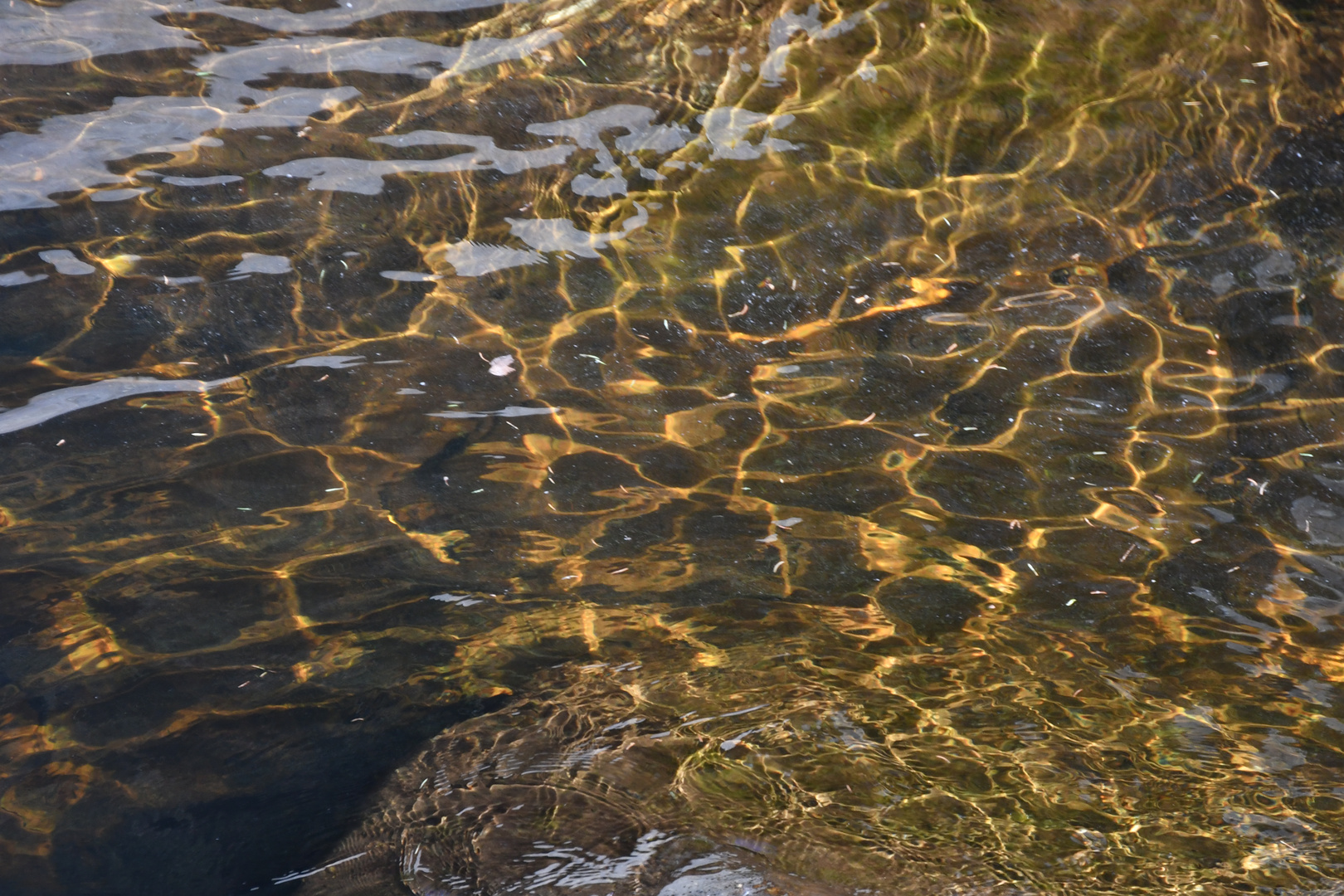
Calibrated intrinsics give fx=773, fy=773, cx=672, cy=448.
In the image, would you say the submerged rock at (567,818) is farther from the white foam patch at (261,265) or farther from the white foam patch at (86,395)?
the white foam patch at (261,265)

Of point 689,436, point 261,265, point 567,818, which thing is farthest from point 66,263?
point 567,818

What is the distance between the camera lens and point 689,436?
3889 millimetres

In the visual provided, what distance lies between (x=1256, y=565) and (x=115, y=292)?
5.50 meters

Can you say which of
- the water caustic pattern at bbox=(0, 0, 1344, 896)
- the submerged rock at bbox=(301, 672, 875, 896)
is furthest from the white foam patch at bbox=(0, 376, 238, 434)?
the submerged rock at bbox=(301, 672, 875, 896)


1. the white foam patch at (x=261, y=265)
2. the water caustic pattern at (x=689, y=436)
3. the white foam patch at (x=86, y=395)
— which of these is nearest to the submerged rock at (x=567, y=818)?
the water caustic pattern at (x=689, y=436)

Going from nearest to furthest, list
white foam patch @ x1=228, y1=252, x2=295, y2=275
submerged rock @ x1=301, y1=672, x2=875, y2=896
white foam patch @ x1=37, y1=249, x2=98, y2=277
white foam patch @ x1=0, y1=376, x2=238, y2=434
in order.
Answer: white foam patch @ x1=37, y1=249, x2=98, y2=277 → white foam patch @ x1=228, y1=252, x2=295, y2=275 → white foam patch @ x1=0, y1=376, x2=238, y2=434 → submerged rock @ x1=301, y1=672, x2=875, y2=896

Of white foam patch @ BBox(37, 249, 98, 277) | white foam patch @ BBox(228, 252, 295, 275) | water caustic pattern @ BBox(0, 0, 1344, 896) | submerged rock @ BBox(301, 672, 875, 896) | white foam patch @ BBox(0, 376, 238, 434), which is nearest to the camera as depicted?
water caustic pattern @ BBox(0, 0, 1344, 896)

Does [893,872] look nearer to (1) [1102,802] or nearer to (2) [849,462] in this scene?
(1) [1102,802]

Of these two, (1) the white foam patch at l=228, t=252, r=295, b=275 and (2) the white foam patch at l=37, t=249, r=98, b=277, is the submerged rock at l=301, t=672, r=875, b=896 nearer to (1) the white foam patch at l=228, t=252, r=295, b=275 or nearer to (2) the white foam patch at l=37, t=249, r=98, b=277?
(1) the white foam patch at l=228, t=252, r=295, b=275

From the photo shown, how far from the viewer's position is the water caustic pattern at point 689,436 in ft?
10.5

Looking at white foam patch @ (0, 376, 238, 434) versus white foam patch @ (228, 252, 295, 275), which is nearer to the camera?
white foam patch @ (228, 252, 295, 275)

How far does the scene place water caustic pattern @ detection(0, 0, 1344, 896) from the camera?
3211mm

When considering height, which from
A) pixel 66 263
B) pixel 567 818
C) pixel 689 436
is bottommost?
pixel 567 818

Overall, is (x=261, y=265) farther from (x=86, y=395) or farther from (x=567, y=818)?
(x=567, y=818)
